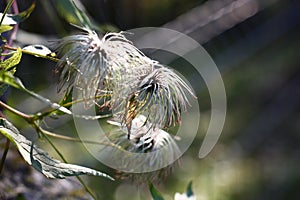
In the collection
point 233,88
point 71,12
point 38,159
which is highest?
point 233,88

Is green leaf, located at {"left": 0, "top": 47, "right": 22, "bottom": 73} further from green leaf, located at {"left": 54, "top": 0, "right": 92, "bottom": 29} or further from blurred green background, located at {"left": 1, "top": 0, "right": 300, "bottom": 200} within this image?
blurred green background, located at {"left": 1, "top": 0, "right": 300, "bottom": 200}

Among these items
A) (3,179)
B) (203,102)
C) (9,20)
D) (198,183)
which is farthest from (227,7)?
(9,20)

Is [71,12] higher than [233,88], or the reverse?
[233,88]

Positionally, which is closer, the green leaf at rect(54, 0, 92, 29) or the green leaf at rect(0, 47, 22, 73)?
the green leaf at rect(0, 47, 22, 73)

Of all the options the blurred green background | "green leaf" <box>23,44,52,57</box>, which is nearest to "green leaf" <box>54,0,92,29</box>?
"green leaf" <box>23,44,52,57</box>

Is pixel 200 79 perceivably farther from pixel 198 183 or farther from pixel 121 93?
pixel 121 93

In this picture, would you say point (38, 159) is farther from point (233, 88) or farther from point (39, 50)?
point (233, 88)

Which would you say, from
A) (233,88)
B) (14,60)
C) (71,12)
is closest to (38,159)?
(14,60)
